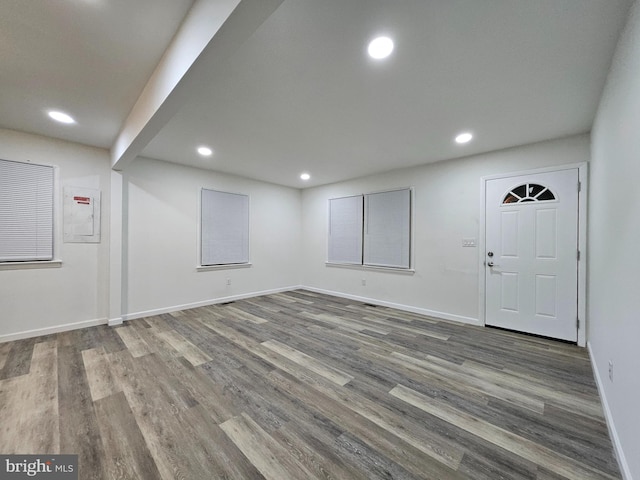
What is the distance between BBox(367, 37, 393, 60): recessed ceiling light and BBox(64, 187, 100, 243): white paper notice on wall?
13.5ft

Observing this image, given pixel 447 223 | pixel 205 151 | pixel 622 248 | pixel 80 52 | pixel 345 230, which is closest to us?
pixel 622 248

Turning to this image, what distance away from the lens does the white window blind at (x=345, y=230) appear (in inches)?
207

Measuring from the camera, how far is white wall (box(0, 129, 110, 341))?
313 cm

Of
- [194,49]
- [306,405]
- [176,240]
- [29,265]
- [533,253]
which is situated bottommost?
[306,405]

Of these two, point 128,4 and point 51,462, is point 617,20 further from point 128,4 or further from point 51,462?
point 51,462

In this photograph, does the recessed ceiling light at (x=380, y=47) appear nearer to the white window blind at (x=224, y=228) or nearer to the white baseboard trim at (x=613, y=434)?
the white baseboard trim at (x=613, y=434)

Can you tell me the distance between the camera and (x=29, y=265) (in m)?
3.22

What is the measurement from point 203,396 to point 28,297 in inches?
120

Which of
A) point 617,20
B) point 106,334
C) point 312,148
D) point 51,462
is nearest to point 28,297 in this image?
point 106,334

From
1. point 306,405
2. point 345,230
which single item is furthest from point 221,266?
point 306,405

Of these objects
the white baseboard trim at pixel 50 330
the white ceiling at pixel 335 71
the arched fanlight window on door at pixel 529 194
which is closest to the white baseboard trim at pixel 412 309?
the arched fanlight window on door at pixel 529 194

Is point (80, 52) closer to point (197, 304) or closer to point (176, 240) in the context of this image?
point (176, 240)

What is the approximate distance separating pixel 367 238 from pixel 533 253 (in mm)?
→ 2576

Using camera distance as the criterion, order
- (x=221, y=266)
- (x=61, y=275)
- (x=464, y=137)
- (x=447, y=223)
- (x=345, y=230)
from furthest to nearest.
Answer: (x=345, y=230), (x=221, y=266), (x=447, y=223), (x=61, y=275), (x=464, y=137)
